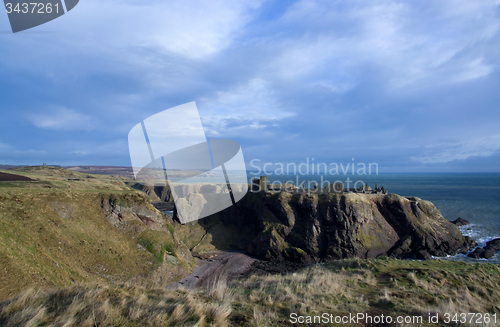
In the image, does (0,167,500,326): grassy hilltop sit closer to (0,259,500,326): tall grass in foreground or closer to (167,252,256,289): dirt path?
(0,259,500,326): tall grass in foreground

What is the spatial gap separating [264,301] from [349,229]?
2885cm

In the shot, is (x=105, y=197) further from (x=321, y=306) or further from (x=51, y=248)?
(x=321, y=306)

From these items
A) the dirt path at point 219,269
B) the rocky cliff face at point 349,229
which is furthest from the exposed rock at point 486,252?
the dirt path at point 219,269

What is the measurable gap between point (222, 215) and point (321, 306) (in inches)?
1438

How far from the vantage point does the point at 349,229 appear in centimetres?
3378

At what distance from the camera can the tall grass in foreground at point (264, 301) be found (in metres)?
5.50

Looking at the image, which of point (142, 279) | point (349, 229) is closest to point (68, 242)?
point (142, 279)

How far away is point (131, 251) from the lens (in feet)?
77.7

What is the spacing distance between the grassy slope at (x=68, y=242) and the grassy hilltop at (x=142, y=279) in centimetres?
8

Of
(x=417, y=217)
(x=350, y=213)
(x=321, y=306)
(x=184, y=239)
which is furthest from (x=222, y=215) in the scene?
(x=321, y=306)

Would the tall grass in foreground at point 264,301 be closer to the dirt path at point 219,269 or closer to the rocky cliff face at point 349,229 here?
Answer: the dirt path at point 219,269

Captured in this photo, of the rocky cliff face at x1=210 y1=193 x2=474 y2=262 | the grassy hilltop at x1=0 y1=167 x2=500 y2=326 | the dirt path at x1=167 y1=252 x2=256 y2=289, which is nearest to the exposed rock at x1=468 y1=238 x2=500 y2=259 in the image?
the rocky cliff face at x1=210 y1=193 x2=474 y2=262

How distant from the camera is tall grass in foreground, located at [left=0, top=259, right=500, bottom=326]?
550 cm

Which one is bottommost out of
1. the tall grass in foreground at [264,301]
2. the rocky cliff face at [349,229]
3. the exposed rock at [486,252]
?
the exposed rock at [486,252]
